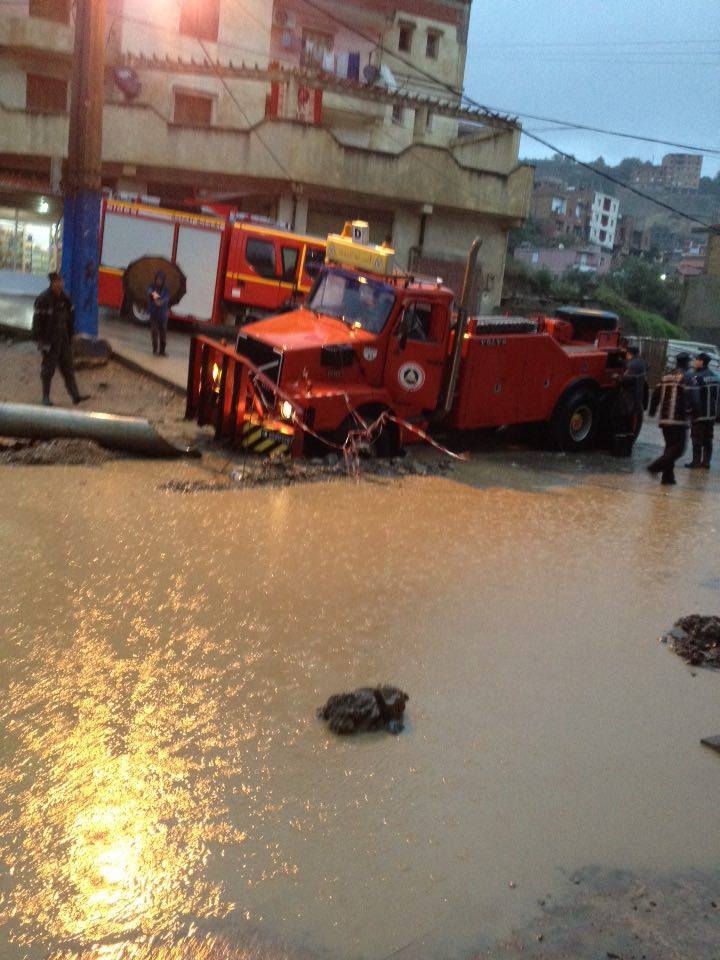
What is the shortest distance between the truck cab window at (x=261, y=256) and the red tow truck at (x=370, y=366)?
768 cm

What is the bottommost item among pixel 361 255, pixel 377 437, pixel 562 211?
pixel 377 437

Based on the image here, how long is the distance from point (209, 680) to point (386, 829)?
1649 mm

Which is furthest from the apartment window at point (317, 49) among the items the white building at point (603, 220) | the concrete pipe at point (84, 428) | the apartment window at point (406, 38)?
the white building at point (603, 220)

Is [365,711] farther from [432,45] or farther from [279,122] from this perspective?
[432,45]

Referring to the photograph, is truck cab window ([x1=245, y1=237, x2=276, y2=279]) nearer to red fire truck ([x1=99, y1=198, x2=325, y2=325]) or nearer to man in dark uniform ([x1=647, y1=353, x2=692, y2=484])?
red fire truck ([x1=99, y1=198, x2=325, y2=325])

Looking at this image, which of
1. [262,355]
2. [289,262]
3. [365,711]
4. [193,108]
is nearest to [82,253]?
[289,262]

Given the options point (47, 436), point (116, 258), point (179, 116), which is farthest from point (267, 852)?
point (179, 116)

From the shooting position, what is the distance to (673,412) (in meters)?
13.0

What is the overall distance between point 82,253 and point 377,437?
6865 mm

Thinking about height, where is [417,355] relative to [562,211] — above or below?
below

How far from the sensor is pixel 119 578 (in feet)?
23.5

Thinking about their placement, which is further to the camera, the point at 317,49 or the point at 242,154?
the point at 317,49

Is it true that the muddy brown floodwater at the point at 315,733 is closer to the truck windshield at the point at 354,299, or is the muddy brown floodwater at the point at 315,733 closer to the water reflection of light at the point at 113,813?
the water reflection of light at the point at 113,813

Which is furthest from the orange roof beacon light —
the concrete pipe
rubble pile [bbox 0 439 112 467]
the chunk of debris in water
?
the chunk of debris in water
